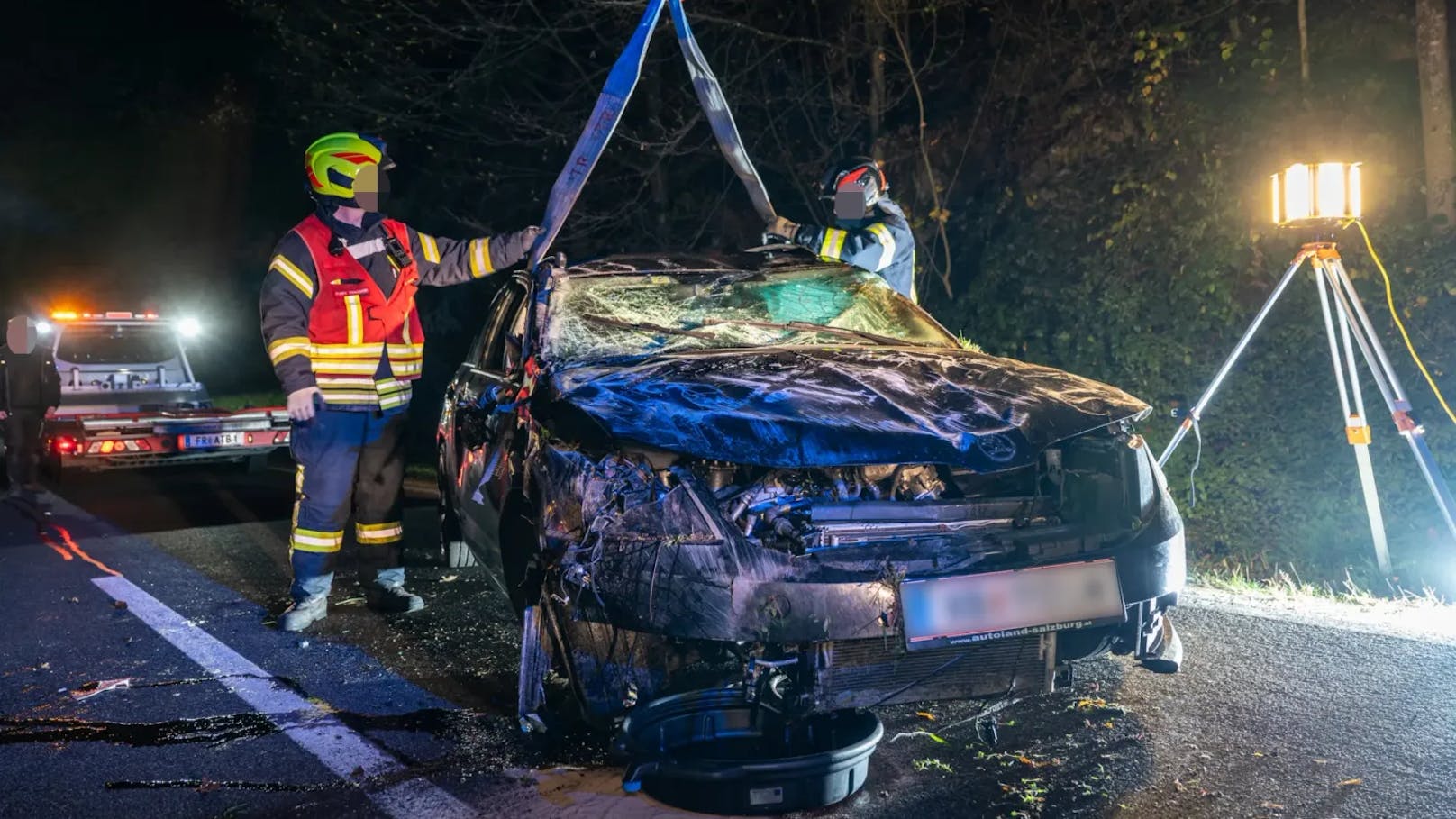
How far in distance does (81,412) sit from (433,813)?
8.21 m

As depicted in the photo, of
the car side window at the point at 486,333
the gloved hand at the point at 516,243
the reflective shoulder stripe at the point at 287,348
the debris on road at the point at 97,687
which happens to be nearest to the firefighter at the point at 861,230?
the gloved hand at the point at 516,243

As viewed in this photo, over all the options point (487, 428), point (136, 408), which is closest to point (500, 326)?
point (487, 428)

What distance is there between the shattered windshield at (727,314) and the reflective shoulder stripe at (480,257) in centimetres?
61

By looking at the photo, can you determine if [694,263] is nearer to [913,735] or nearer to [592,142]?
[592,142]

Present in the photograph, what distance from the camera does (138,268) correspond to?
2533 cm

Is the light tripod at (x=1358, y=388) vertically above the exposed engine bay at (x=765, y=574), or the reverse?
the light tripod at (x=1358, y=388)

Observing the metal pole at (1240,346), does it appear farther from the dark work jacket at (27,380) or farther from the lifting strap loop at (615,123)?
the dark work jacket at (27,380)

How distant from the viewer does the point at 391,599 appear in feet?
16.8

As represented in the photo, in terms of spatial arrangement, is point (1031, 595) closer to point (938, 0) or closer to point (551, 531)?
point (551, 531)

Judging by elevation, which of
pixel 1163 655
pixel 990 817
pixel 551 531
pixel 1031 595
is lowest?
pixel 990 817

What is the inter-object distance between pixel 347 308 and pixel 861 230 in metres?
2.70

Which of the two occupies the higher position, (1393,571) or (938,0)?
(938,0)

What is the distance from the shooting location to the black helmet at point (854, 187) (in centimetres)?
587

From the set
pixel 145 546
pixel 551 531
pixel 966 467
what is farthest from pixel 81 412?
pixel 966 467
